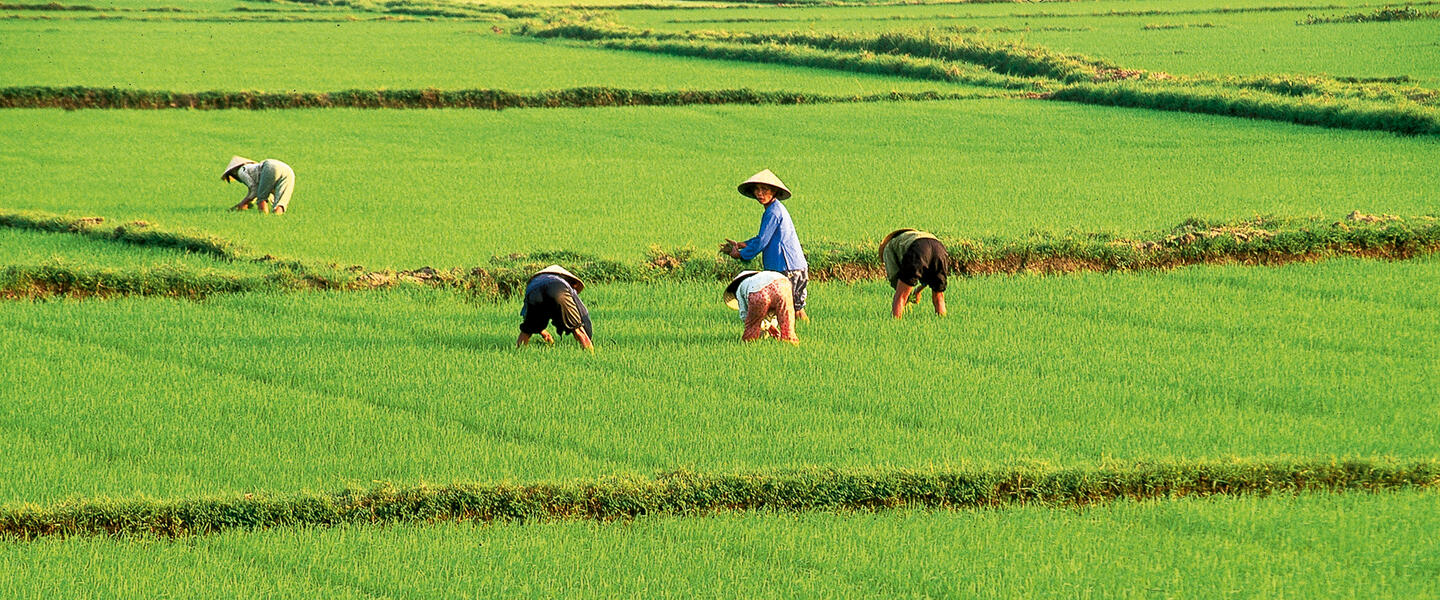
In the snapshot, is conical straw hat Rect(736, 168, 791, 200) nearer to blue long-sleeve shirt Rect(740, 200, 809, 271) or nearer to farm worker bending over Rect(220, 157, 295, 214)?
blue long-sleeve shirt Rect(740, 200, 809, 271)

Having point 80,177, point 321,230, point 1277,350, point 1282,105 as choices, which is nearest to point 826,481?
point 1277,350

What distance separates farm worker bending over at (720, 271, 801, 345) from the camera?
Answer: 25.0 feet

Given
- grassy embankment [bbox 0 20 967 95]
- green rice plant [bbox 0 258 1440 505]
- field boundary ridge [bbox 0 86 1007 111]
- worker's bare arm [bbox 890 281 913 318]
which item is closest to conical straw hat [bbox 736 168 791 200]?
green rice plant [bbox 0 258 1440 505]

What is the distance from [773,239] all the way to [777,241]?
3 cm

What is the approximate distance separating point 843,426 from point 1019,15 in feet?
101

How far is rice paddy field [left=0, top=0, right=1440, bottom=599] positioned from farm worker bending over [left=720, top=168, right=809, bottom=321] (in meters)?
0.43

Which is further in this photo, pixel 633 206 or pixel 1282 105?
pixel 1282 105

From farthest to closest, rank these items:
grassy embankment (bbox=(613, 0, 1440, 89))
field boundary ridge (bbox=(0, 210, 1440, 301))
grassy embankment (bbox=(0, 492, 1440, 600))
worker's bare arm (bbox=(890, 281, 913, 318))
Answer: grassy embankment (bbox=(613, 0, 1440, 89)) → field boundary ridge (bbox=(0, 210, 1440, 301)) → worker's bare arm (bbox=(890, 281, 913, 318)) → grassy embankment (bbox=(0, 492, 1440, 600))

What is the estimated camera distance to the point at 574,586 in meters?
4.84

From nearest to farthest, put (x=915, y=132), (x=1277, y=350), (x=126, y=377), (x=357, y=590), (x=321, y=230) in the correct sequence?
(x=357, y=590), (x=126, y=377), (x=1277, y=350), (x=321, y=230), (x=915, y=132)

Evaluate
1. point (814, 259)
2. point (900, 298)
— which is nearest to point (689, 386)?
point (900, 298)

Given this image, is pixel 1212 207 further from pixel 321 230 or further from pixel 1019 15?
pixel 1019 15

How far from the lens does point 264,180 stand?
38.4ft

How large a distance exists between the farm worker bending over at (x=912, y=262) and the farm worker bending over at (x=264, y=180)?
18.6ft
